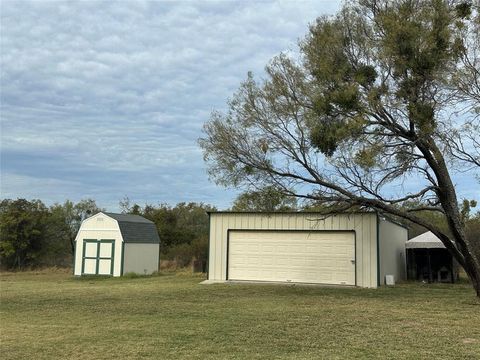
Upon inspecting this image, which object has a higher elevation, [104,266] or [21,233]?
[21,233]

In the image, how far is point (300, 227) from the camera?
21.1 m

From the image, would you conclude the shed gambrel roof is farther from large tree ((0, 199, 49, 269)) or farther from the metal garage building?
large tree ((0, 199, 49, 269))

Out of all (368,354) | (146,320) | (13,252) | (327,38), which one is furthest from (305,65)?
(13,252)

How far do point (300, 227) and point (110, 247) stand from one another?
37.6ft

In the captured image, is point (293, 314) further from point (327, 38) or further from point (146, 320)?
point (327, 38)

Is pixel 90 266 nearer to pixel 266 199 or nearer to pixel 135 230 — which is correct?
pixel 135 230

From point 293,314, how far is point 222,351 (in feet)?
13.5

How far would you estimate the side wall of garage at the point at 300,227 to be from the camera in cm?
1983

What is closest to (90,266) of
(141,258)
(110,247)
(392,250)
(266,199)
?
(110,247)

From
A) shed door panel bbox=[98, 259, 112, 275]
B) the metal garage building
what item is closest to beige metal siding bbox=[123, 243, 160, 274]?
shed door panel bbox=[98, 259, 112, 275]

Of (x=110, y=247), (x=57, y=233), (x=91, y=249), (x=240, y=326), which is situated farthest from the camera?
(x=57, y=233)

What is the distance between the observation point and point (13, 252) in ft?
115

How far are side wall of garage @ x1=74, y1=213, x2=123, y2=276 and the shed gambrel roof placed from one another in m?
0.31

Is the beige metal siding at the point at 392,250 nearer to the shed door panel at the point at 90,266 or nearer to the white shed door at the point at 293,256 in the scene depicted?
the white shed door at the point at 293,256
